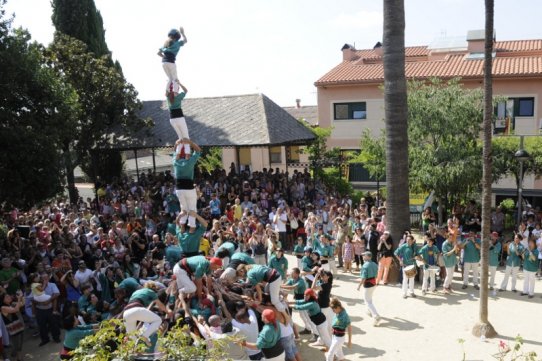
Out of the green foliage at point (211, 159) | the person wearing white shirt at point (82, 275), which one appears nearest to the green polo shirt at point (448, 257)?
the person wearing white shirt at point (82, 275)

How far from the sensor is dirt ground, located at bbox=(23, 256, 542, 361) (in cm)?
991

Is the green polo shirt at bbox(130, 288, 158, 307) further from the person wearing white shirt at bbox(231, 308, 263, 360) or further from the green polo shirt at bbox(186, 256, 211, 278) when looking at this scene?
the person wearing white shirt at bbox(231, 308, 263, 360)

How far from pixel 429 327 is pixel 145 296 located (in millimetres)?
6281

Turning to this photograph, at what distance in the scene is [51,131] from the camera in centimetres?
1499

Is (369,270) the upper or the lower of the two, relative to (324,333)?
upper

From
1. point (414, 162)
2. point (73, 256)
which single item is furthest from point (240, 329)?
point (414, 162)

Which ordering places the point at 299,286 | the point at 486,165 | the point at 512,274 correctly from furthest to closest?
the point at 512,274, the point at 486,165, the point at 299,286

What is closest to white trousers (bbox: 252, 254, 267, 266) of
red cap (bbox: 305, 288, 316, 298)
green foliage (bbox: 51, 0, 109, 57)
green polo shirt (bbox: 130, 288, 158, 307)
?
red cap (bbox: 305, 288, 316, 298)

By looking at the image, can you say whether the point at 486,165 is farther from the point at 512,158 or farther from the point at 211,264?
the point at 512,158

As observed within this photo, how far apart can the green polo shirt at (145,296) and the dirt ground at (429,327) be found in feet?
10.8

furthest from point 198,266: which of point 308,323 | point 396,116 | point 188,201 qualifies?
point 396,116

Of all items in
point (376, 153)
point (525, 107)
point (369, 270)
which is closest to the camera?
point (369, 270)

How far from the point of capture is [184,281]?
9477 mm

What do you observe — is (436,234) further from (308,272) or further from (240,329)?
(240,329)
